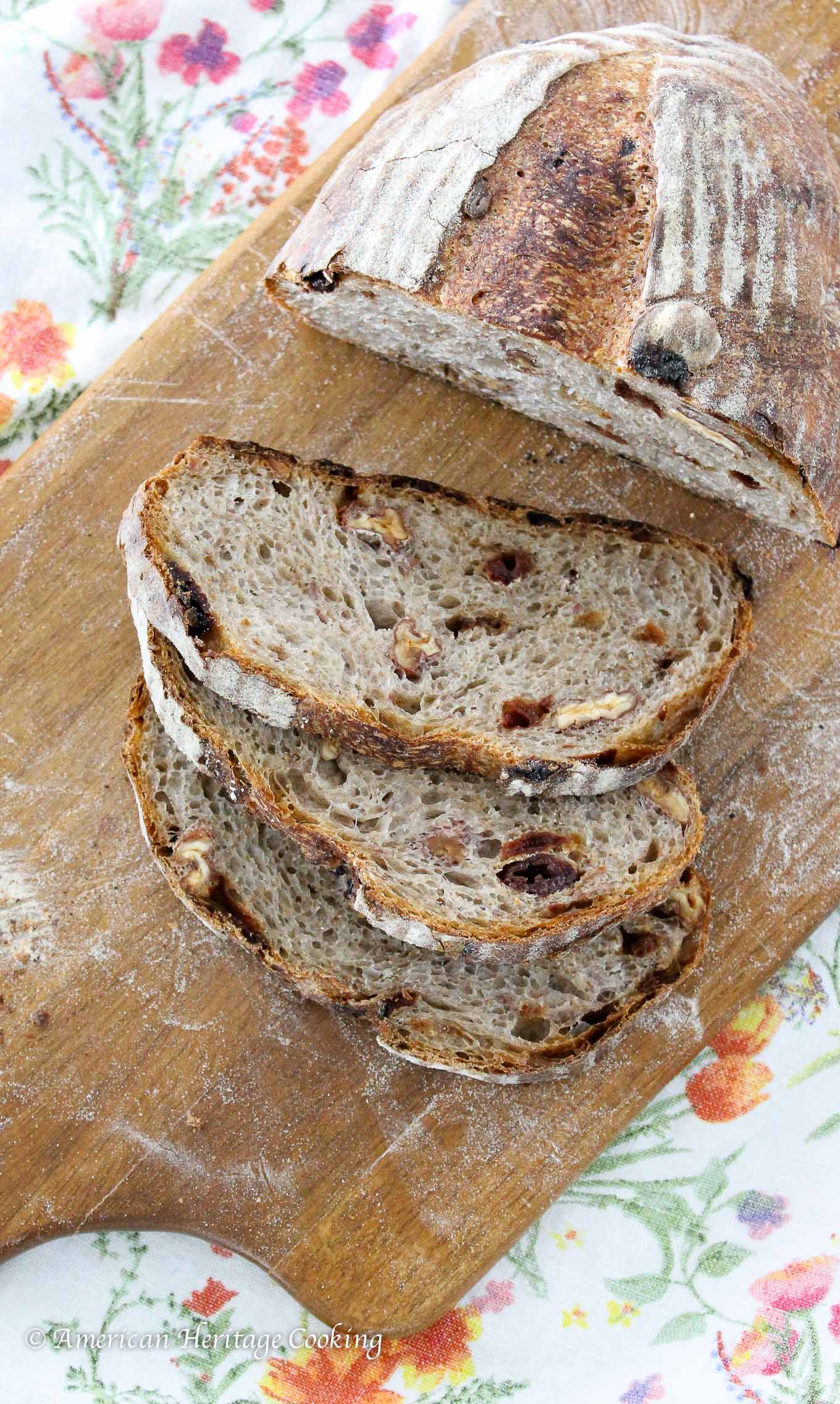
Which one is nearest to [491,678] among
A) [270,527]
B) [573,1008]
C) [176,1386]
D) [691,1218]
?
[270,527]

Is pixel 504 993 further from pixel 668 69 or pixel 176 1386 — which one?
pixel 668 69

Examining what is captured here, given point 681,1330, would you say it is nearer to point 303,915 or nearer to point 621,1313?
point 621,1313

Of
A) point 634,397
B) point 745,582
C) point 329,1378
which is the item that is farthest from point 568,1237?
point 634,397

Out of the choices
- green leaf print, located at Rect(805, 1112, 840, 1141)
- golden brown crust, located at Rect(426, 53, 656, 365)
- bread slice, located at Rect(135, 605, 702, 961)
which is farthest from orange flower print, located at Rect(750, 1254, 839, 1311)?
golden brown crust, located at Rect(426, 53, 656, 365)

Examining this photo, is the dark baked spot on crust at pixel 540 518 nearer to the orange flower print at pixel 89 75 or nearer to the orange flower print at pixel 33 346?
the orange flower print at pixel 33 346

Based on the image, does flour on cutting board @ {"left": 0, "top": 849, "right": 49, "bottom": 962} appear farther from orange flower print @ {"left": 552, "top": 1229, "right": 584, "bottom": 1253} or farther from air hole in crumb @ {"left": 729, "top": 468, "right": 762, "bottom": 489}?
air hole in crumb @ {"left": 729, "top": 468, "right": 762, "bottom": 489}

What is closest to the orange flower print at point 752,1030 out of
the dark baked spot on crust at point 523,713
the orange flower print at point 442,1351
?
the orange flower print at point 442,1351
